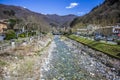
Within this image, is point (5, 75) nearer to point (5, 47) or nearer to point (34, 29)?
point (5, 47)

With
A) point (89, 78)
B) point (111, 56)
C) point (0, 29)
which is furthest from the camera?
point (0, 29)

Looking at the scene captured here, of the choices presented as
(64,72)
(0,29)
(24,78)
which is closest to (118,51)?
(64,72)

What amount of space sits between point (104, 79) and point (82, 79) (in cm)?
239

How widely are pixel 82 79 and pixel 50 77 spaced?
3.61 meters

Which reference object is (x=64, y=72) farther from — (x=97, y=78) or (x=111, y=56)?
(x=111, y=56)

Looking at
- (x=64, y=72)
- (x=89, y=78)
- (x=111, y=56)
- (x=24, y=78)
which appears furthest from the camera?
(x=111, y=56)

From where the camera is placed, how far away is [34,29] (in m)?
125

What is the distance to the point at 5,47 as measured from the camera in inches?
1535

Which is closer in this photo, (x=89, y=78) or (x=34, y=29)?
(x=89, y=78)

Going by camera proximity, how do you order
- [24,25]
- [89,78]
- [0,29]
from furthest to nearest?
1. [24,25]
2. [0,29]
3. [89,78]

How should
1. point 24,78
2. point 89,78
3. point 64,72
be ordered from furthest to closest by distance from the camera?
point 64,72 → point 89,78 → point 24,78

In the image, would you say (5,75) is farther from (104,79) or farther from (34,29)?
(34,29)

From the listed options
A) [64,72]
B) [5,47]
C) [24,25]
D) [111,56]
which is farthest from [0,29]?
[64,72]

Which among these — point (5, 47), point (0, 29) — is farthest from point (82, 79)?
point (0, 29)
